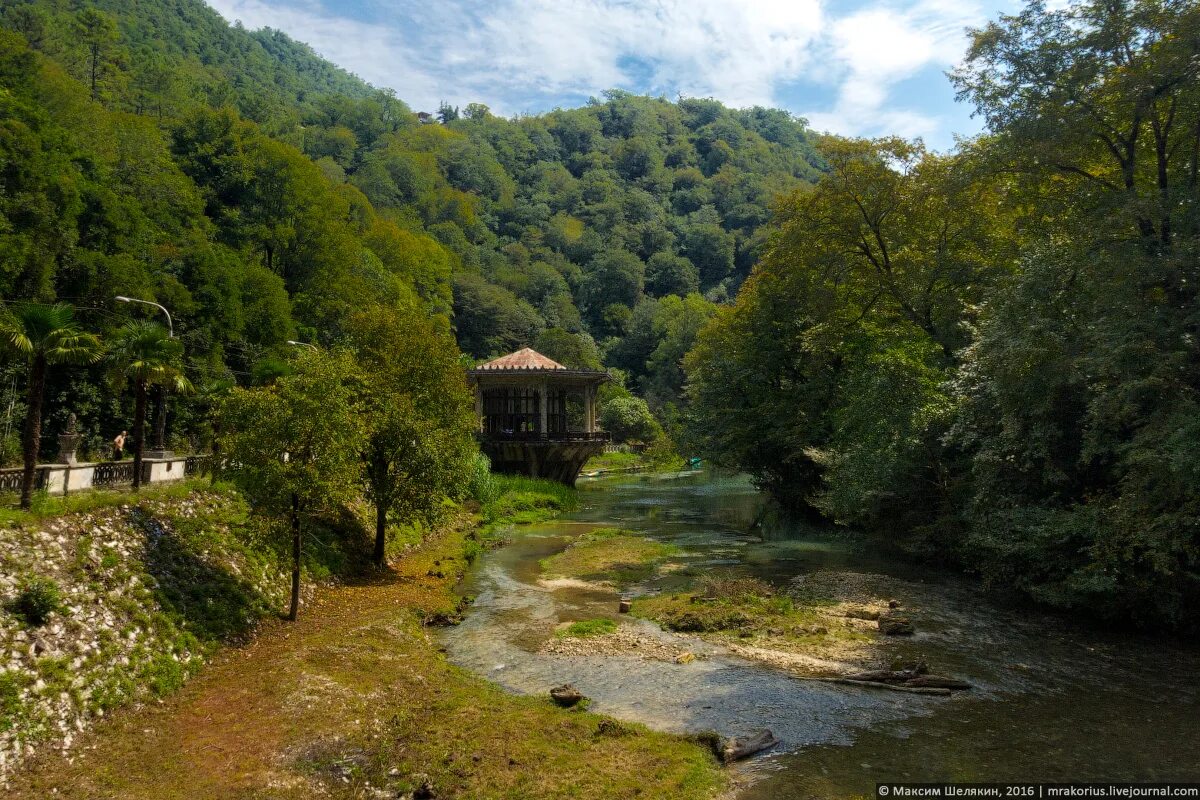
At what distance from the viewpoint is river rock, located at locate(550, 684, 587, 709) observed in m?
13.7

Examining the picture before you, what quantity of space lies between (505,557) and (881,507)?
50.8 ft

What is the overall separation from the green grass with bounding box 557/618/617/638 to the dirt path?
369 centimetres

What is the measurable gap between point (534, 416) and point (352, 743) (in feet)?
149

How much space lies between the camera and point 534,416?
57188 millimetres

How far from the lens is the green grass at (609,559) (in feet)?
87.6

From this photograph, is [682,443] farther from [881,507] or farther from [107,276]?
[107,276]

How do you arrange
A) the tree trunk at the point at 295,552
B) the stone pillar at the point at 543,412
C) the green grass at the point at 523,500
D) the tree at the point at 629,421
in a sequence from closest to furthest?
the tree trunk at the point at 295,552
the green grass at the point at 523,500
the stone pillar at the point at 543,412
the tree at the point at 629,421

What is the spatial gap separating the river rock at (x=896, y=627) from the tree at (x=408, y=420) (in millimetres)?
14369

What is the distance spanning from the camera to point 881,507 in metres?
27.6

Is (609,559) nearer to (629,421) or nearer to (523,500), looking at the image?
(523,500)

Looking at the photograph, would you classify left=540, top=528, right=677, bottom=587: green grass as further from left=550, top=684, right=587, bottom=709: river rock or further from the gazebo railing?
the gazebo railing

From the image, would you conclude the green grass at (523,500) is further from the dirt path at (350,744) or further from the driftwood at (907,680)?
the driftwood at (907,680)

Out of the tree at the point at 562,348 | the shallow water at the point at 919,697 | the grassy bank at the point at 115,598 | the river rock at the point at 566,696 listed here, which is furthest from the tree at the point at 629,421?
the river rock at the point at 566,696

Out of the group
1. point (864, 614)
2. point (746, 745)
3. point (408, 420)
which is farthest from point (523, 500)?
point (746, 745)
